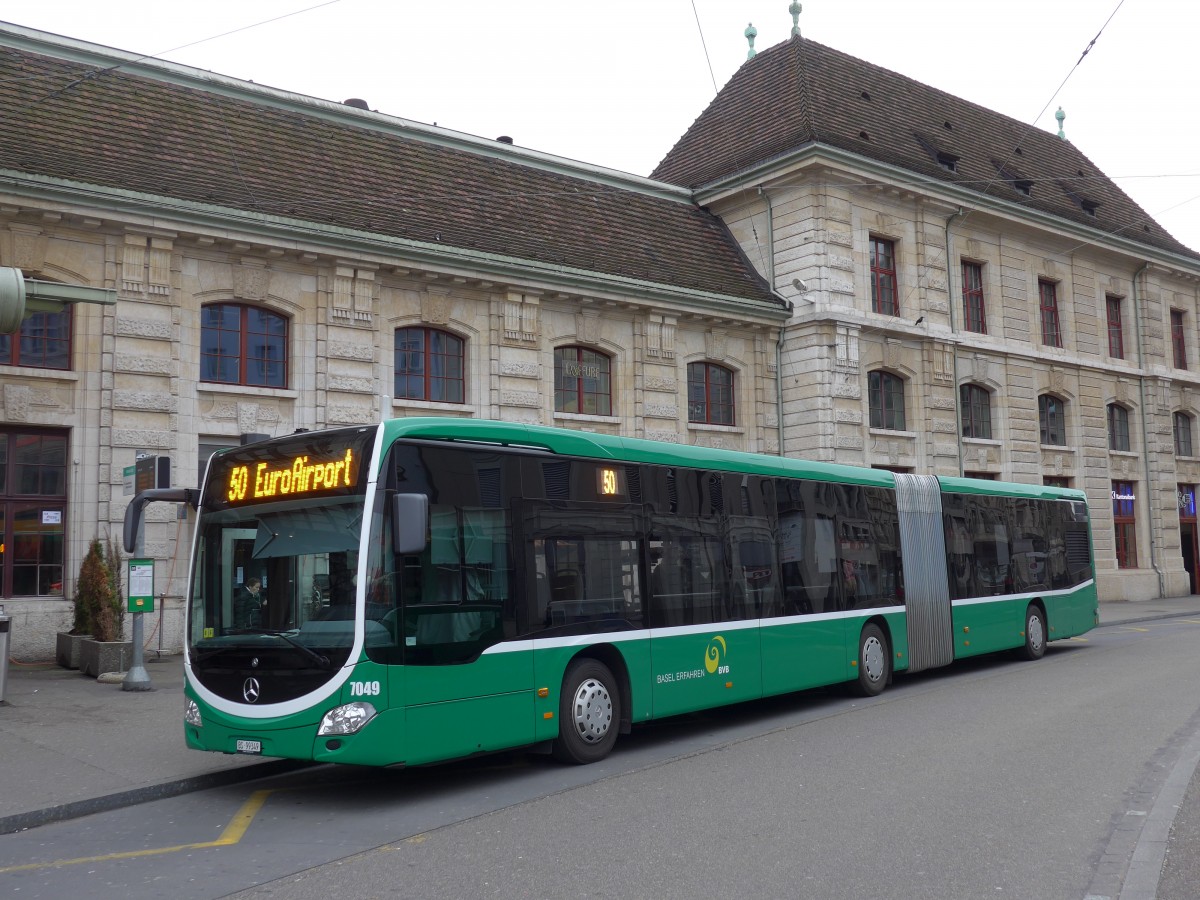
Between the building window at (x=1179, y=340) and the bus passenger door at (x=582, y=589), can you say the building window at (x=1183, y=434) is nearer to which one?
the building window at (x=1179, y=340)

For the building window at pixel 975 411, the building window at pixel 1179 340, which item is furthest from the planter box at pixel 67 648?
the building window at pixel 1179 340

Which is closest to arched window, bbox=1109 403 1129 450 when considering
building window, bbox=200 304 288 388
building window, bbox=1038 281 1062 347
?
building window, bbox=1038 281 1062 347

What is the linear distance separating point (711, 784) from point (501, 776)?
6.29 feet

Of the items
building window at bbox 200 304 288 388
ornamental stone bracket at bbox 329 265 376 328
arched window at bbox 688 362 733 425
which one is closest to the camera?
building window at bbox 200 304 288 388

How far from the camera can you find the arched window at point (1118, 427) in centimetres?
3475

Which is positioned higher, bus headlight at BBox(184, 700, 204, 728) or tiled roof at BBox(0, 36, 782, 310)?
tiled roof at BBox(0, 36, 782, 310)

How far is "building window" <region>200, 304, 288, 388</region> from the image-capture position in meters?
18.2

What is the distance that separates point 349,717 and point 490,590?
158 centimetres

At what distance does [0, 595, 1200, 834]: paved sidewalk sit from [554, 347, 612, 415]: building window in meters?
10.3

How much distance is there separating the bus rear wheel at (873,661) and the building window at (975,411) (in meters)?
16.1

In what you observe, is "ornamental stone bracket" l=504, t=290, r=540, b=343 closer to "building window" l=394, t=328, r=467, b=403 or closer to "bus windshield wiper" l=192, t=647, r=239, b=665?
"building window" l=394, t=328, r=467, b=403

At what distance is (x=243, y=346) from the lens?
18.6 meters

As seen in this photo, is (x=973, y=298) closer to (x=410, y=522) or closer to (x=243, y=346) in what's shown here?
(x=243, y=346)

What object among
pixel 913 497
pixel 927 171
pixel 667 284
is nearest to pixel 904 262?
pixel 927 171
